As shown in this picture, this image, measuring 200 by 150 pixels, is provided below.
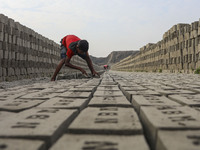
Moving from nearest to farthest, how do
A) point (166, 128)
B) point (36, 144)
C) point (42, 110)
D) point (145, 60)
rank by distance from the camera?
1. point (36, 144)
2. point (166, 128)
3. point (42, 110)
4. point (145, 60)

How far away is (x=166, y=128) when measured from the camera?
2.67 feet

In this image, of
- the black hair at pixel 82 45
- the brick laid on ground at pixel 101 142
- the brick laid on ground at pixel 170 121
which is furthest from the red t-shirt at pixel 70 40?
the brick laid on ground at pixel 101 142

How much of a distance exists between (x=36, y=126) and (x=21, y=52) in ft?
16.5

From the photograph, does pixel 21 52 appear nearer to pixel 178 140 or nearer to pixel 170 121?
pixel 170 121

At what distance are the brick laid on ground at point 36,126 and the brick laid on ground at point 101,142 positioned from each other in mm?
68

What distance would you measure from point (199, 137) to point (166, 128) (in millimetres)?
140

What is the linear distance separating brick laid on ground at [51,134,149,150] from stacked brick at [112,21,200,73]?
6.28 metres

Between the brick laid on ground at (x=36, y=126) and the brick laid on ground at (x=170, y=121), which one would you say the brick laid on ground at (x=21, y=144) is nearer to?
the brick laid on ground at (x=36, y=126)

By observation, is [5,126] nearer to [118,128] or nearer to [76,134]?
[76,134]

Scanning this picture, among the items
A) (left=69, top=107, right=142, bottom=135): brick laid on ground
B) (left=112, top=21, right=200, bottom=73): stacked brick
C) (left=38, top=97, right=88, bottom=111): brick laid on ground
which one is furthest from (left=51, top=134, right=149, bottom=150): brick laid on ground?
(left=112, top=21, right=200, bottom=73): stacked brick

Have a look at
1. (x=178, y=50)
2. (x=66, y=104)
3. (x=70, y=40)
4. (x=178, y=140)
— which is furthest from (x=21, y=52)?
(x=178, y=50)

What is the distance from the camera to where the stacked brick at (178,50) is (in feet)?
20.2

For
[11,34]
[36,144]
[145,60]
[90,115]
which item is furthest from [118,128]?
[145,60]

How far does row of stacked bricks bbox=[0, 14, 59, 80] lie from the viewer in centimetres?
449
